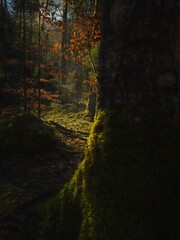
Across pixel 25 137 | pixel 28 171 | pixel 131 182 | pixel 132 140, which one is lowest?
pixel 28 171

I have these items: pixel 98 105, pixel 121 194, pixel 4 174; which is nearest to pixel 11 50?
pixel 4 174

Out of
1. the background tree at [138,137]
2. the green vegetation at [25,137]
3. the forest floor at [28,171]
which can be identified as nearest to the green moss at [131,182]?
the background tree at [138,137]

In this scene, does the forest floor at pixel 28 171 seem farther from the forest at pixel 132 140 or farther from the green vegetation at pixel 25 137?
the forest at pixel 132 140

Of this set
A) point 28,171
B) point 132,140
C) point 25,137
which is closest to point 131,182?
point 132,140

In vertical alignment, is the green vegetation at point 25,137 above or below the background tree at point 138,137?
below

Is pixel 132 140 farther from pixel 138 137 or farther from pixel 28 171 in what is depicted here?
pixel 28 171

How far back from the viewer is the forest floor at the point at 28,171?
11.4 feet

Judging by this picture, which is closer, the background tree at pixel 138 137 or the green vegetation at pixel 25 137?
the background tree at pixel 138 137

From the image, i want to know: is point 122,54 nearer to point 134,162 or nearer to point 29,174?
point 134,162

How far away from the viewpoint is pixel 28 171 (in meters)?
5.40

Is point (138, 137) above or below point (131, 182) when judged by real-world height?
above

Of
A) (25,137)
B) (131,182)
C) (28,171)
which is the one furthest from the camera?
(25,137)

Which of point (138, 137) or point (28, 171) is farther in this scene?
point (28, 171)

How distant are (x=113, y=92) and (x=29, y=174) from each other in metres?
3.42
